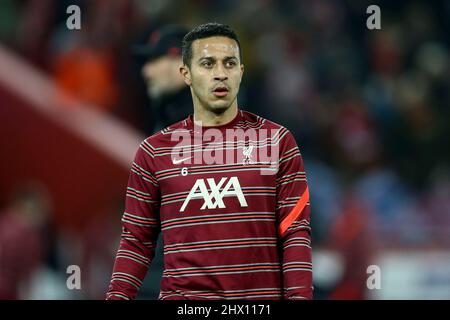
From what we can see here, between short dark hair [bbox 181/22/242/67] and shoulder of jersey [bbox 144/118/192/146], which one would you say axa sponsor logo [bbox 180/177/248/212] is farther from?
short dark hair [bbox 181/22/242/67]

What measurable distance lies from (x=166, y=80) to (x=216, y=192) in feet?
5.13

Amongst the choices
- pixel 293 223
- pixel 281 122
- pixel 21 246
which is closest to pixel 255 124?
pixel 293 223

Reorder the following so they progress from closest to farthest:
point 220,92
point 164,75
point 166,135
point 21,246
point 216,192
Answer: point 216,192 → point 220,92 → point 166,135 → point 164,75 → point 21,246

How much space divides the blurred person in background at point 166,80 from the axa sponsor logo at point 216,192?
4.55 ft

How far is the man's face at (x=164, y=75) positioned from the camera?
4.83 metres

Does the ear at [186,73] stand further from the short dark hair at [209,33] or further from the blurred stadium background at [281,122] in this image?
the blurred stadium background at [281,122]

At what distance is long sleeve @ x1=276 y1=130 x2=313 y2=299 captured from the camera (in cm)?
333

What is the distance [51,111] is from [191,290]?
19.8ft

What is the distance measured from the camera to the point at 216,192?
3.40 meters

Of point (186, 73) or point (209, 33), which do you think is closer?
point (209, 33)

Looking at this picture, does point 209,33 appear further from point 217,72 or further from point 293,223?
point 293,223

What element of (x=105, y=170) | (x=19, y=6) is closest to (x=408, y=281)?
(x=105, y=170)

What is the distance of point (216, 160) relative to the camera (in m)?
3.47

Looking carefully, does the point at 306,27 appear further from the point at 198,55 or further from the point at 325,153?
the point at 198,55
